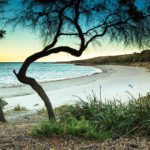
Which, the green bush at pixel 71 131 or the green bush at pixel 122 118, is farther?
the green bush at pixel 122 118

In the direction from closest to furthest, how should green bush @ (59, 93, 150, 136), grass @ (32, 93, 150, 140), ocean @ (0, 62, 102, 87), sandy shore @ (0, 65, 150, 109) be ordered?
grass @ (32, 93, 150, 140) → green bush @ (59, 93, 150, 136) → sandy shore @ (0, 65, 150, 109) → ocean @ (0, 62, 102, 87)

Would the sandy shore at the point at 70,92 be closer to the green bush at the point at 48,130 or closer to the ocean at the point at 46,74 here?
the green bush at the point at 48,130

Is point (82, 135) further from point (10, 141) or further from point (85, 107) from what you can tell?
point (85, 107)

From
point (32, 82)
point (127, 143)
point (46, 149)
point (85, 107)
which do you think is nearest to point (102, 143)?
point (127, 143)

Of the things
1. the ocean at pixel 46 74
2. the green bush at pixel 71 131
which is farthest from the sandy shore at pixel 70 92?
the ocean at pixel 46 74

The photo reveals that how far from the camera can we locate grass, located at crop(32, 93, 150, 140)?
26.5ft

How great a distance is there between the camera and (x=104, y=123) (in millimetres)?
8922

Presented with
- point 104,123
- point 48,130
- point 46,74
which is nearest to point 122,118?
point 104,123

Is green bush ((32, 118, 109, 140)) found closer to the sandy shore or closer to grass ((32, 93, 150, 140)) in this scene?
grass ((32, 93, 150, 140))

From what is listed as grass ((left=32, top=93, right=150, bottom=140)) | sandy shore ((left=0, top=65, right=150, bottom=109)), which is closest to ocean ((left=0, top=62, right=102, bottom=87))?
sandy shore ((left=0, top=65, right=150, bottom=109))

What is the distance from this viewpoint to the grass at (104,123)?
8078 millimetres

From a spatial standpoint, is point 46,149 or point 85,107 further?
point 85,107

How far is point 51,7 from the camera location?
40.3 feet

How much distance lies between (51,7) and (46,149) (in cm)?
587
